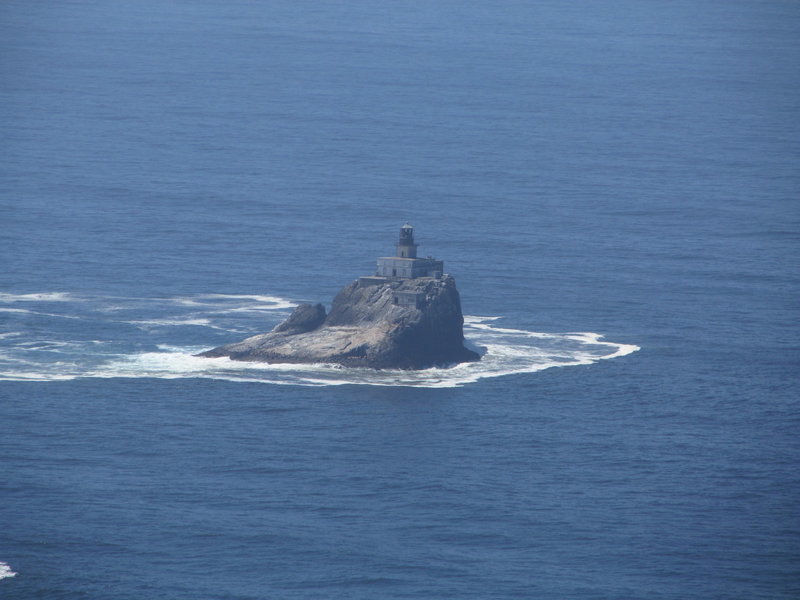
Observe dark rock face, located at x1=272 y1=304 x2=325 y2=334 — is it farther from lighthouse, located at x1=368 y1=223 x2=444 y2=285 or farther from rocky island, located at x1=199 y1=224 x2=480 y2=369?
lighthouse, located at x1=368 y1=223 x2=444 y2=285

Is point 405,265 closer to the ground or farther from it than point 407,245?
closer to the ground

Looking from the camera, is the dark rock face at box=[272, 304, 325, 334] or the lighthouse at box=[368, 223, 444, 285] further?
the lighthouse at box=[368, 223, 444, 285]

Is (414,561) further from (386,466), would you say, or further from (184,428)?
(184,428)

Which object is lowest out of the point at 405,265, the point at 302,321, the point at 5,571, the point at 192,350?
the point at 5,571

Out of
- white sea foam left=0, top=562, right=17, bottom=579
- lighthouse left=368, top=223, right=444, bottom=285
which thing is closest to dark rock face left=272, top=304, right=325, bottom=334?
lighthouse left=368, top=223, right=444, bottom=285

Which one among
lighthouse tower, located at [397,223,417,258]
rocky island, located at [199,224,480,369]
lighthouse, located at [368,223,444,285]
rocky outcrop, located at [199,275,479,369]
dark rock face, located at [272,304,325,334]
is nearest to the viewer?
rocky outcrop, located at [199,275,479,369]

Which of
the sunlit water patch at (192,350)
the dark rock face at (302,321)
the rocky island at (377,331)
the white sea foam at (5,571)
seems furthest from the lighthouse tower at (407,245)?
the white sea foam at (5,571)

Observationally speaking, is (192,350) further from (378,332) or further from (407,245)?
(407,245)

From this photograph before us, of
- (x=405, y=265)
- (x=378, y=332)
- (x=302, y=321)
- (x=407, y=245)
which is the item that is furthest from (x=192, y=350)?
(x=407, y=245)
